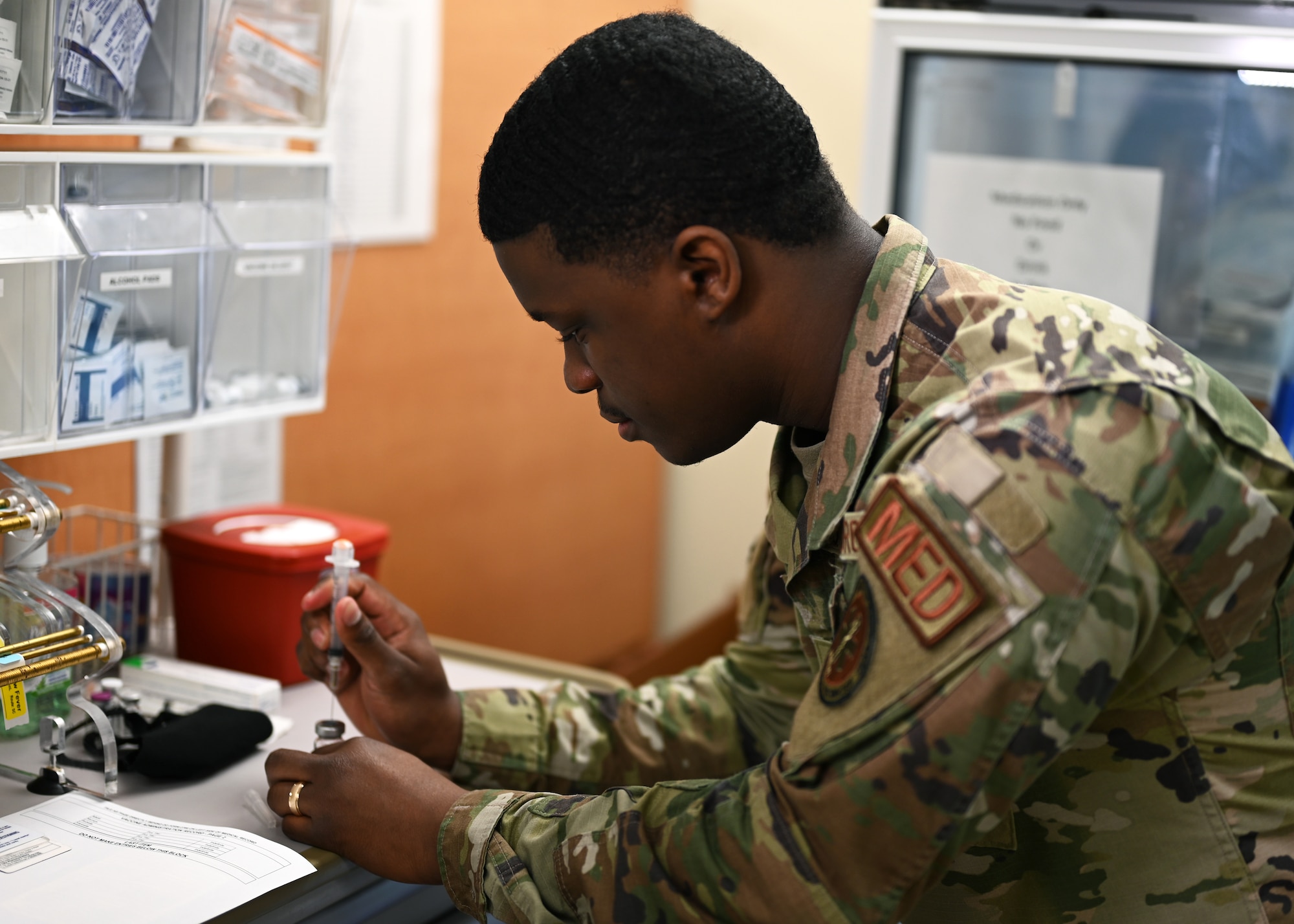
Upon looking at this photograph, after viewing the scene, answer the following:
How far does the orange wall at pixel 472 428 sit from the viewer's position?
2285 mm

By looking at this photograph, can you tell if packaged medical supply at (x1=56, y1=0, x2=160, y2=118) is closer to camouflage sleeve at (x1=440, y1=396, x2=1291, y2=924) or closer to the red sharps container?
the red sharps container

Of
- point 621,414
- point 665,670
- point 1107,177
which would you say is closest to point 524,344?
point 665,670

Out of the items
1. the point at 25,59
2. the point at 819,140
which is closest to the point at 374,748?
the point at 25,59

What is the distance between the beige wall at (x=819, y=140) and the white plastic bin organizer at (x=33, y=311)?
1.78 metres

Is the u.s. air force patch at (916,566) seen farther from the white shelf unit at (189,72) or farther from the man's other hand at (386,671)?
the white shelf unit at (189,72)

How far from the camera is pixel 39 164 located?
1.24 metres

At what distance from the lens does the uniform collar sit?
0.97 meters

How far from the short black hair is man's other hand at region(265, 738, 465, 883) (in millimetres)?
459

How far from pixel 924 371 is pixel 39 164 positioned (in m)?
0.87

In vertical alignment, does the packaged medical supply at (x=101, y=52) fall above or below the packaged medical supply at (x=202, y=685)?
above

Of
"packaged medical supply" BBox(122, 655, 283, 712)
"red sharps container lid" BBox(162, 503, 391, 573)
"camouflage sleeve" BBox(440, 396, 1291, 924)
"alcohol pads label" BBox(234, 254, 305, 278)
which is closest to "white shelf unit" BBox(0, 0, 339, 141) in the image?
"alcohol pads label" BBox(234, 254, 305, 278)

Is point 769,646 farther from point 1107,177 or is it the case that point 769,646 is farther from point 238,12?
point 1107,177

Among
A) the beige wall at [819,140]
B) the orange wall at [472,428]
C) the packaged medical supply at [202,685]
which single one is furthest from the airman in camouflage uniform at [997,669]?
the beige wall at [819,140]

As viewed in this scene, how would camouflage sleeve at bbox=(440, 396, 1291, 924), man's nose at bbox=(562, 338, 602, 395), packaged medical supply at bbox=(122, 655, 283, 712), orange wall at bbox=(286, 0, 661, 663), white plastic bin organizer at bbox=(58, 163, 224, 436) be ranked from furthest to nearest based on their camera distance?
1. orange wall at bbox=(286, 0, 661, 663)
2. packaged medical supply at bbox=(122, 655, 283, 712)
3. white plastic bin organizer at bbox=(58, 163, 224, 436)
4. man's nose at bbox=(562, 338, 602, 395)
5. camouflage sleeve at bbox=(440, 396, 1291, 924)
